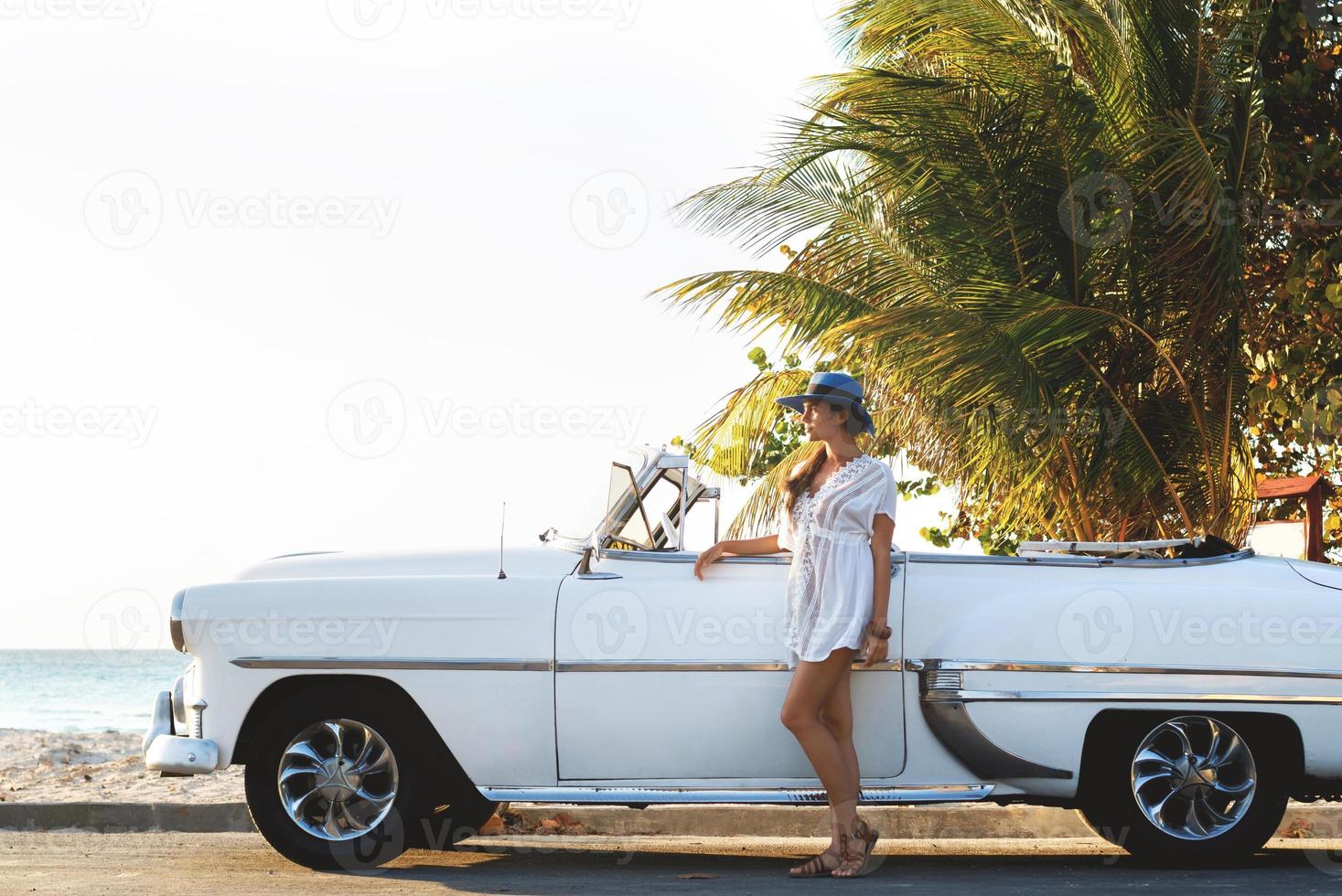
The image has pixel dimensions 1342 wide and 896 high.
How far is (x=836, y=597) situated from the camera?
5414mm

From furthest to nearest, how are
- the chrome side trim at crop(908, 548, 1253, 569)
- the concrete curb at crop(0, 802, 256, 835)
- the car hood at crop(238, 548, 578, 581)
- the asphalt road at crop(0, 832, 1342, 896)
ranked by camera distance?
1. the concrete curb at crop(0, 802, 256, 835)
2. the car hood at crop(238, 548, 578, 581)
3. the chrome side trim at crop(908, 548, 1253, 569)
4. the asphalt road at crop(0, 832, 1342, 896)

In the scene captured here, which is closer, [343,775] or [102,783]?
[343,775]

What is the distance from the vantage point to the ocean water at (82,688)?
33006 mm

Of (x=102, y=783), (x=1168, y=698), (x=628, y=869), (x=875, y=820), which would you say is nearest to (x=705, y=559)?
(x=628, y=869)

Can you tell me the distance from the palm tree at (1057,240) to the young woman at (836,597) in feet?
12.8

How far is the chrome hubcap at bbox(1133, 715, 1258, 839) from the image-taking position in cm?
574

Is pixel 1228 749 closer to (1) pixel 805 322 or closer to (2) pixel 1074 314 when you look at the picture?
(2) pixel 1074 314

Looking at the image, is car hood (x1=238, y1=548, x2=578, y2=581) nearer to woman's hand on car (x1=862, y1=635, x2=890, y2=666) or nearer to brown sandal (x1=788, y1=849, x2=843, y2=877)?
woman's hand on car (x1=862, y1=635, x2=890, y2=666)

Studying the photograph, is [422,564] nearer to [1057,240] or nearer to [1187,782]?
[1187,782]

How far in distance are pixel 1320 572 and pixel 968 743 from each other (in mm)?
1713

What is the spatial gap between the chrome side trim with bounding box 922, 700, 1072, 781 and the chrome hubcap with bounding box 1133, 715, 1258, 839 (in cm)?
57

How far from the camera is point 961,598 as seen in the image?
18.6 ft

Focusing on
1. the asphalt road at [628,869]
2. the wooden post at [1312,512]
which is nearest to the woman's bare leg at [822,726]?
the asphalt road at [628,869]

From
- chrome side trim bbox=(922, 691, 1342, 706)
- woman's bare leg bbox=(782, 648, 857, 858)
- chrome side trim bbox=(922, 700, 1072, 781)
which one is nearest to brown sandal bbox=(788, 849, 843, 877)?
woman's bare leg bbox=(782, 648, 857, 858)
